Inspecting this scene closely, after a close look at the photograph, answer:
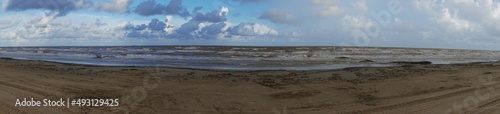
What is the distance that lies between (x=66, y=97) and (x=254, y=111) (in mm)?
5219

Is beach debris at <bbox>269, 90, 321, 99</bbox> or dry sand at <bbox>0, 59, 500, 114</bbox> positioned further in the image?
beach debris at <bbox>269, 90, 321, 99</bbox>

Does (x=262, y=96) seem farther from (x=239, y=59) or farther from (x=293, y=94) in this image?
(x=239, y=59)

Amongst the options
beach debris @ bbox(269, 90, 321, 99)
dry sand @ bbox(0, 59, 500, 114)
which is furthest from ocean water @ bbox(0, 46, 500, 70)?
beach debris @ bbox(269, 90, 321, 99)

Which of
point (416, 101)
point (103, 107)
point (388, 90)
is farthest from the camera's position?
point (388, 90)

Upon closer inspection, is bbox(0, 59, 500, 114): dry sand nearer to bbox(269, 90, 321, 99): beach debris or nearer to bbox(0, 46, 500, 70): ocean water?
bbox(269, 90, 321, 99): beach debris

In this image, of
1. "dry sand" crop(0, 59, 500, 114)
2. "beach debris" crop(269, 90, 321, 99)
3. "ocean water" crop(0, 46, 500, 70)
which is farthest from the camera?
"ocean water" crop(0, 46, 500, 70)

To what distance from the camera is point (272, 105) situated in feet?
31.6

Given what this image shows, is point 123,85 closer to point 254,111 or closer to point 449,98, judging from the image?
point 254,111

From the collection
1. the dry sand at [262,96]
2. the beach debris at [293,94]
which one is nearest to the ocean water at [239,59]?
the dry sand at [262,96]

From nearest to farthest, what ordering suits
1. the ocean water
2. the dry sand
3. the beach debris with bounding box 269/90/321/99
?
the dry sand
the beach debris with bounding box 269/90/321/99
the ocean water

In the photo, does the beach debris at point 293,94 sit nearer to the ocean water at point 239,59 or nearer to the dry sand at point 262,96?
the dry sand at point 262,96

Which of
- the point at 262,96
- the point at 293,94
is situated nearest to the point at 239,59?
the point at 293,94

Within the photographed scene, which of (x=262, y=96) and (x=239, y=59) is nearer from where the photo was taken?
(x=262, y=96)

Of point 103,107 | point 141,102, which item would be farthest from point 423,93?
point 103,107
